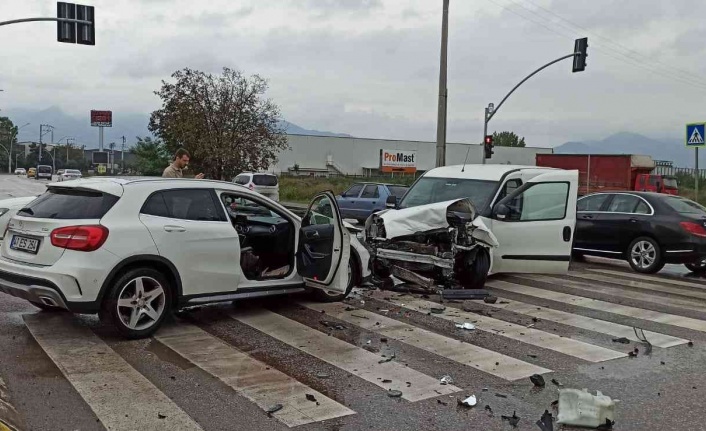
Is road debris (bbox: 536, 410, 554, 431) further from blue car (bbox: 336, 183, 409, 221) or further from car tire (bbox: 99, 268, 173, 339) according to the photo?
blue car (bbox: 336, 183, 409, 221)

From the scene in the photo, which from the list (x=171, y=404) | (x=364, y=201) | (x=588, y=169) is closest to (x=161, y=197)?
(x=171, y=404)

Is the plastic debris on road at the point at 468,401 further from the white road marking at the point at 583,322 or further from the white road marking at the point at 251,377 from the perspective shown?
the white road marking at the point at 583,322

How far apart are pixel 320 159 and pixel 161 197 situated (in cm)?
6815

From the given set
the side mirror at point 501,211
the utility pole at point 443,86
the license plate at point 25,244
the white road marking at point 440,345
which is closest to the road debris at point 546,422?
the white road marking at point 440,345

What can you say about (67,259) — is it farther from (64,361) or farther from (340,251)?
(340,251)

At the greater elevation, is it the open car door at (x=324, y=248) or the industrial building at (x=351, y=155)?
the industrial building at (x=351, y=155)

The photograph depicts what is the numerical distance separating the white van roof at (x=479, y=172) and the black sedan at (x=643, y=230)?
224 centimetres

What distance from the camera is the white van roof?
1023 cm

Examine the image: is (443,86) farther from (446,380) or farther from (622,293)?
(446,380)

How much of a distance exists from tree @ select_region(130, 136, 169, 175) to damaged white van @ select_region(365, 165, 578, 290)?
45063 millimetres

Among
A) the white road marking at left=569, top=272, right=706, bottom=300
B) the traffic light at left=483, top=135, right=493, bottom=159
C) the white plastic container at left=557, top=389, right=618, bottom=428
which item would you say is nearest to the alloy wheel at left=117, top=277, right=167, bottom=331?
the white plastic container at left=557, top=389, right=618, bottom=428

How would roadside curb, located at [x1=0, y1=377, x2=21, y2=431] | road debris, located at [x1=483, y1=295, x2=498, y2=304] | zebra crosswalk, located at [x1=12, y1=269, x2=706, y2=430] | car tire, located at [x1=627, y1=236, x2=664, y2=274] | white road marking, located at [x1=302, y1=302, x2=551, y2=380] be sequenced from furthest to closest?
car tire, located at [x1=627, y1=236, x2=664, y2=274], road debris, located at [x1=483, y1=295, x2=498, y2=304], white road marking, located at [x1=302, y1=302, x2=551, y2=380], zebra crosswalk, located at [x1=12, y1=269, x2=706, y2=430], roadside curb, located at [x1=0, y1=377, x2=21, y2=431]

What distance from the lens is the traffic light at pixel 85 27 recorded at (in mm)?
23062

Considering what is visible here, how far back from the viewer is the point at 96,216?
6031 mm
